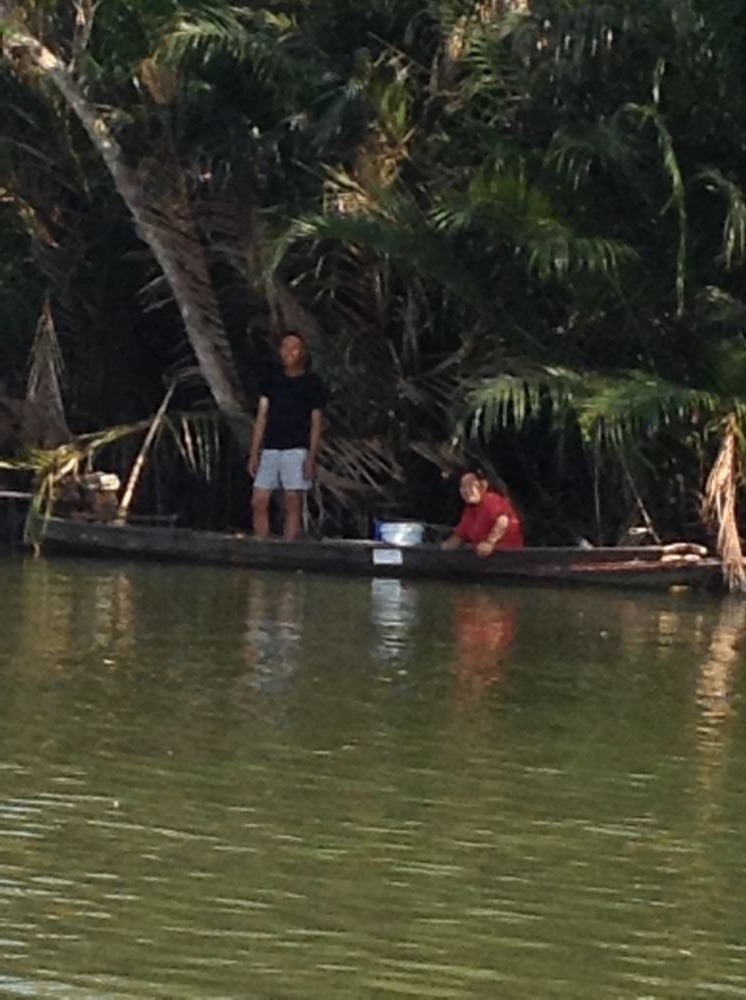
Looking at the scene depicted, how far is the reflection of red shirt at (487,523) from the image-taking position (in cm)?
1839

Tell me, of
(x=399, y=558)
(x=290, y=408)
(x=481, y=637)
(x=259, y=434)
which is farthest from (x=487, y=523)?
(x=481, y=637)

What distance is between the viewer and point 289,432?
1920cm

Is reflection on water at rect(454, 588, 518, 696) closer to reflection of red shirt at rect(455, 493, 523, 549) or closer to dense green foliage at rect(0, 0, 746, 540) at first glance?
reflection of red shirt at rect(455, 493, 523, 549)

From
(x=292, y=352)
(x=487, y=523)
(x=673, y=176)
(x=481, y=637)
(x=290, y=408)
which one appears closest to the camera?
(x=481, y=637)

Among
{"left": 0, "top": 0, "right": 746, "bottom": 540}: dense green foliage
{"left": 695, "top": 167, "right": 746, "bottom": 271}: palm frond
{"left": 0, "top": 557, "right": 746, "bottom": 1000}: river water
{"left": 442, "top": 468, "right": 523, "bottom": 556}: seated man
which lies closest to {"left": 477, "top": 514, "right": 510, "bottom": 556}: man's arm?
{"left": 442, "top": 468, "right": 523, "bottom": 556}: seated man

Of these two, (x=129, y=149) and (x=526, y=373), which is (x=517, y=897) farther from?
(x=129, y=149)

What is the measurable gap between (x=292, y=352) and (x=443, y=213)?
1748 mm

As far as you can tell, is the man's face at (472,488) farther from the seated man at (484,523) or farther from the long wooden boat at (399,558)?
the long wooden boat at (399,558)

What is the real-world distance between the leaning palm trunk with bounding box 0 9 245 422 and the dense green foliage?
0.20m

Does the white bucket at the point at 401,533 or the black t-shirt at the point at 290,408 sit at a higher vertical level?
the black t-shirt at the point at 290,408

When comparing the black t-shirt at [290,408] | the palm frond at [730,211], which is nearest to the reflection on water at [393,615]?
the black t-shirt at [290,408]

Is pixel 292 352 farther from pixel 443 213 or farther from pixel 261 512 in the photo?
pixel 443 213

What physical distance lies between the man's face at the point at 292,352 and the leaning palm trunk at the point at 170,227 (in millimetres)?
1420

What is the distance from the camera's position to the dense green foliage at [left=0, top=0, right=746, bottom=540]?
18.1 metres
